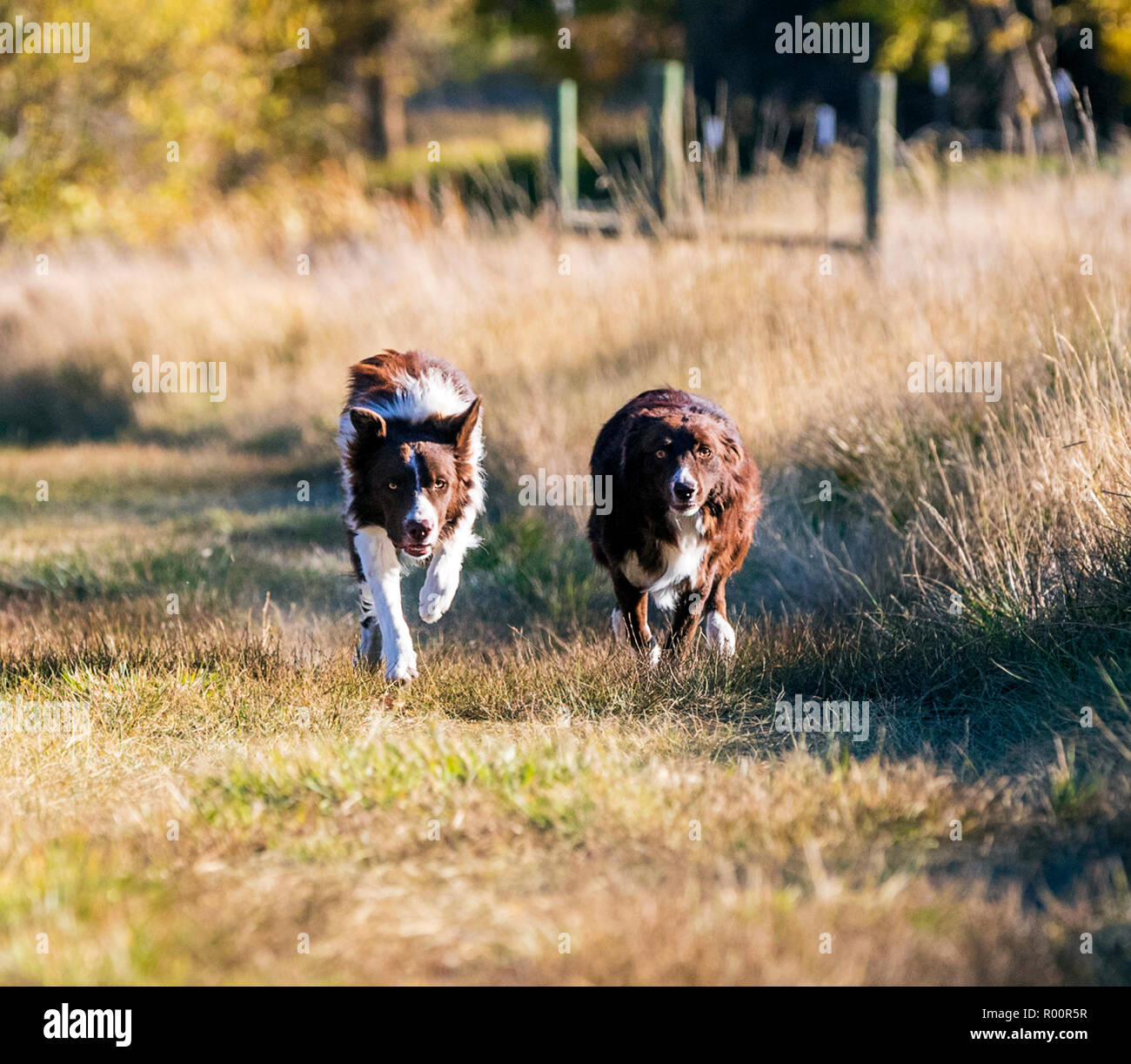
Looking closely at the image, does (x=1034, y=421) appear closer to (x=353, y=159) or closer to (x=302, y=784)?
(x=302, y=784)

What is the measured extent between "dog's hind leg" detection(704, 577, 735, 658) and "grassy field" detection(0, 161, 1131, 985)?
321 millimetres

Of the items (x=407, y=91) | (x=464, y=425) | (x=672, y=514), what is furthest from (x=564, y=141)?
(x=407, y=91)

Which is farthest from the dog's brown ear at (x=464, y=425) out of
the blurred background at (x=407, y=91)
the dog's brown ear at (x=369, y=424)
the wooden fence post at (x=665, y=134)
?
the wooden fence post at (x=665, y=134)

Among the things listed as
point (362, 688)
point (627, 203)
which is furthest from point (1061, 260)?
point (362, 688)

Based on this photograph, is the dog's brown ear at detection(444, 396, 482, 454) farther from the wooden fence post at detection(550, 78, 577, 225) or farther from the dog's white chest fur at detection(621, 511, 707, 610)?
the wooden fence post at detection(550, 78, 577, 225)

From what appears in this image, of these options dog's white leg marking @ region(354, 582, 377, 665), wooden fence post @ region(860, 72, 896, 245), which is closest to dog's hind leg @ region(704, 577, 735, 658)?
dog's white leg marking @ region(354, 582, 377, 665)

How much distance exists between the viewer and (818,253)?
1042 cm

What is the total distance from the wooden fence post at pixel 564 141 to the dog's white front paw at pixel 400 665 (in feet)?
26.0

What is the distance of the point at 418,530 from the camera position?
5426 mm

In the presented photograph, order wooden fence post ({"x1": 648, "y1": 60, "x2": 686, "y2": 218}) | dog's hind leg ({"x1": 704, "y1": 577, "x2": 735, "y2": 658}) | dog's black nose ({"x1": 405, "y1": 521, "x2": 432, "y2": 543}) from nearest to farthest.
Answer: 1. dog's black nose ({"x1": 405, "y1": 521, "x2": 432, "y2": 543})
2. dog's hind leg ({"x1": 704, "y1": 577, "x2": 735, "y2": 658})
3. wooden fence post ({"x1": 648, "y1": 60, "x2": 686, "y2": 218})

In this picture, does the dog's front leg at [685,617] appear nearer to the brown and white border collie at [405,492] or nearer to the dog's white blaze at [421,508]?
the brown and white border collie at [405,492]

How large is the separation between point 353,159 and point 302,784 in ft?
84.9

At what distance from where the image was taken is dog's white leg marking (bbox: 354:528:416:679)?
5797mm

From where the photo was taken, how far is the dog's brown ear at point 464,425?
5.95 meters
